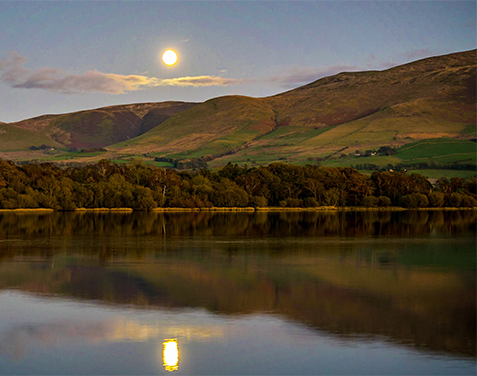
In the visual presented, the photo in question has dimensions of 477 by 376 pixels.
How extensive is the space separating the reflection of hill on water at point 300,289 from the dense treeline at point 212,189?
219 feet

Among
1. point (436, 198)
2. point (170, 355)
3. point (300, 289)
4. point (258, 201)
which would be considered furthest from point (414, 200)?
point (170, 355)

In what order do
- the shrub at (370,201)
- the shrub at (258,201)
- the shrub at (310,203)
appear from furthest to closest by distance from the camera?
the shrub at (370,201), the shrub at (310,203), the shrub at (258,201)

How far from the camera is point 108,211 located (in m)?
98.6

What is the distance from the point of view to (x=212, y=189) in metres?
109

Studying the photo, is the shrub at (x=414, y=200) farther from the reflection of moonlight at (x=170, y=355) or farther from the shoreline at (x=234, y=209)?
the reflection of moonlight at (x=170, y=355)

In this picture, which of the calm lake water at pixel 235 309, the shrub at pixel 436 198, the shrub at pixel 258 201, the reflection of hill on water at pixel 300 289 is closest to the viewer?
the calm lake water at pixel 235 309

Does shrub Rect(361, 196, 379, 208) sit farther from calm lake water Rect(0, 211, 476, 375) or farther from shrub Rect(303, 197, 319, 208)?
calm lake water Rect(0, 211, 476, 375)

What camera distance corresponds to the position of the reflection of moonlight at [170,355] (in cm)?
1605

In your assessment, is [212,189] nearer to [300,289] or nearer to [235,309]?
[300,289]

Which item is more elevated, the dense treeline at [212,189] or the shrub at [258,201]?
the dense treeline at [212,189]

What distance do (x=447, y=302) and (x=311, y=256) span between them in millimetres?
14985

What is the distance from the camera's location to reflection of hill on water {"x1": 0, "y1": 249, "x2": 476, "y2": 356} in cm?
2055

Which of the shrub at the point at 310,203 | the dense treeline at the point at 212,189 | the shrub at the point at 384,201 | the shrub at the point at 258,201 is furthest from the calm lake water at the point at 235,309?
the shrub at the point at 384,201

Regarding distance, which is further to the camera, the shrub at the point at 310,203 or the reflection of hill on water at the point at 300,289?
the shrub at the point at 310,203
